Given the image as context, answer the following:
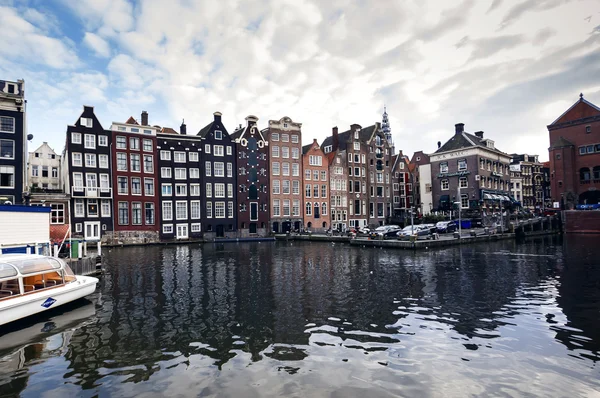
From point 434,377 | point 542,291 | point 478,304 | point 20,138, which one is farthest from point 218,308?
point 20,138

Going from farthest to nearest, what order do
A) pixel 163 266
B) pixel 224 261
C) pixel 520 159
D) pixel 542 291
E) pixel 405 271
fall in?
1. pixel 520 159
2. pixel 224 261
3. pixel 163 266
4. pixel 405 271
5. pixel 542 291

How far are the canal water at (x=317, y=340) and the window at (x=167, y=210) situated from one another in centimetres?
4177

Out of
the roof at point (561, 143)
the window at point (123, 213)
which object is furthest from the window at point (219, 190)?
the roof at point (561, 143)

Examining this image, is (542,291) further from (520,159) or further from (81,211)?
(520,159)

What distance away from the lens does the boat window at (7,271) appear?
1619 cm

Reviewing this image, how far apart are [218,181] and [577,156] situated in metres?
80.5

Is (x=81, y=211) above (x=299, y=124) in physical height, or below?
below

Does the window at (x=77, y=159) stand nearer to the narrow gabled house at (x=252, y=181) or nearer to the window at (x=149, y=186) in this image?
the window at (x=149, y=186)

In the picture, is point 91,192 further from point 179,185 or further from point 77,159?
point 179,185

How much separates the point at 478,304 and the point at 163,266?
1094 inches

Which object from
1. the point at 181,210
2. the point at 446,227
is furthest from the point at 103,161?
the point at 446,227

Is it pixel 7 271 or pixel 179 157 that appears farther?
pixel 179 157

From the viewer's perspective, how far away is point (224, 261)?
37.5 metres

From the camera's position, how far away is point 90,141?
58875 millimetres
